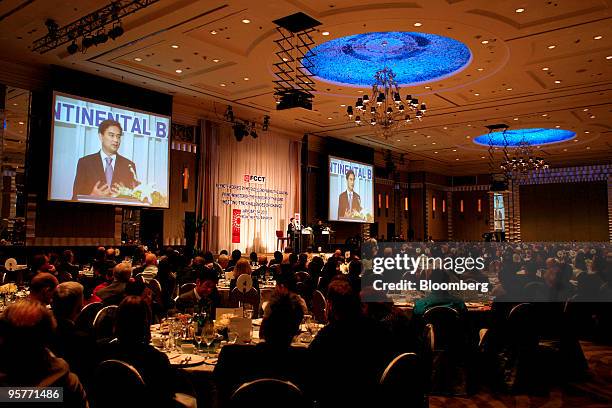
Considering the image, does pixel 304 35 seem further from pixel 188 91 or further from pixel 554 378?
pixel 554 378

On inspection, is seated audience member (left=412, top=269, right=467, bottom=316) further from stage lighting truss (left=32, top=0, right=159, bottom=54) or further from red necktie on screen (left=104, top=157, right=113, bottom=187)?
red necktie on screen (left=104, top=157, right=113, bottom=187)

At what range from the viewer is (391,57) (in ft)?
37.3

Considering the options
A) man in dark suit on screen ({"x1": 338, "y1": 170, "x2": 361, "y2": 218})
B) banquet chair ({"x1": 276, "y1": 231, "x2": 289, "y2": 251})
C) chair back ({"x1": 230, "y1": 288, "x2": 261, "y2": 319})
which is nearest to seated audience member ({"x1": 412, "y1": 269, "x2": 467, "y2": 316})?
chair back ({"x1": 230, "y1": 288, "x2": 261, "y2": 319})

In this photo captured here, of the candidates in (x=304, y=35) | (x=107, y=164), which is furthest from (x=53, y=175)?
(x=304, y=35)

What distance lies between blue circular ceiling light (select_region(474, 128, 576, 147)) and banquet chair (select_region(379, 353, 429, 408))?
17351mm

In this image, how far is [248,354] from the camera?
2.47 metres

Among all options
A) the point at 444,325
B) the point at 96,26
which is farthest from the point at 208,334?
the point at 96,26

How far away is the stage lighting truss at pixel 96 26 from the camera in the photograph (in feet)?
25.8

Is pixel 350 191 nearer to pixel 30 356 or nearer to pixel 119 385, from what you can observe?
pixel 119 385

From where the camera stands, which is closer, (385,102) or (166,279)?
(166,279)

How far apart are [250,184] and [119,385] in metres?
14.0

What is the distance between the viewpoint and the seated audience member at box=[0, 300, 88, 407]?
187cm

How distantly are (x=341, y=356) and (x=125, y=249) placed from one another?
11084 mm

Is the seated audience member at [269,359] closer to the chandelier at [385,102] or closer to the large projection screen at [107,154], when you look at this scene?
the chandelier at [385,102]
